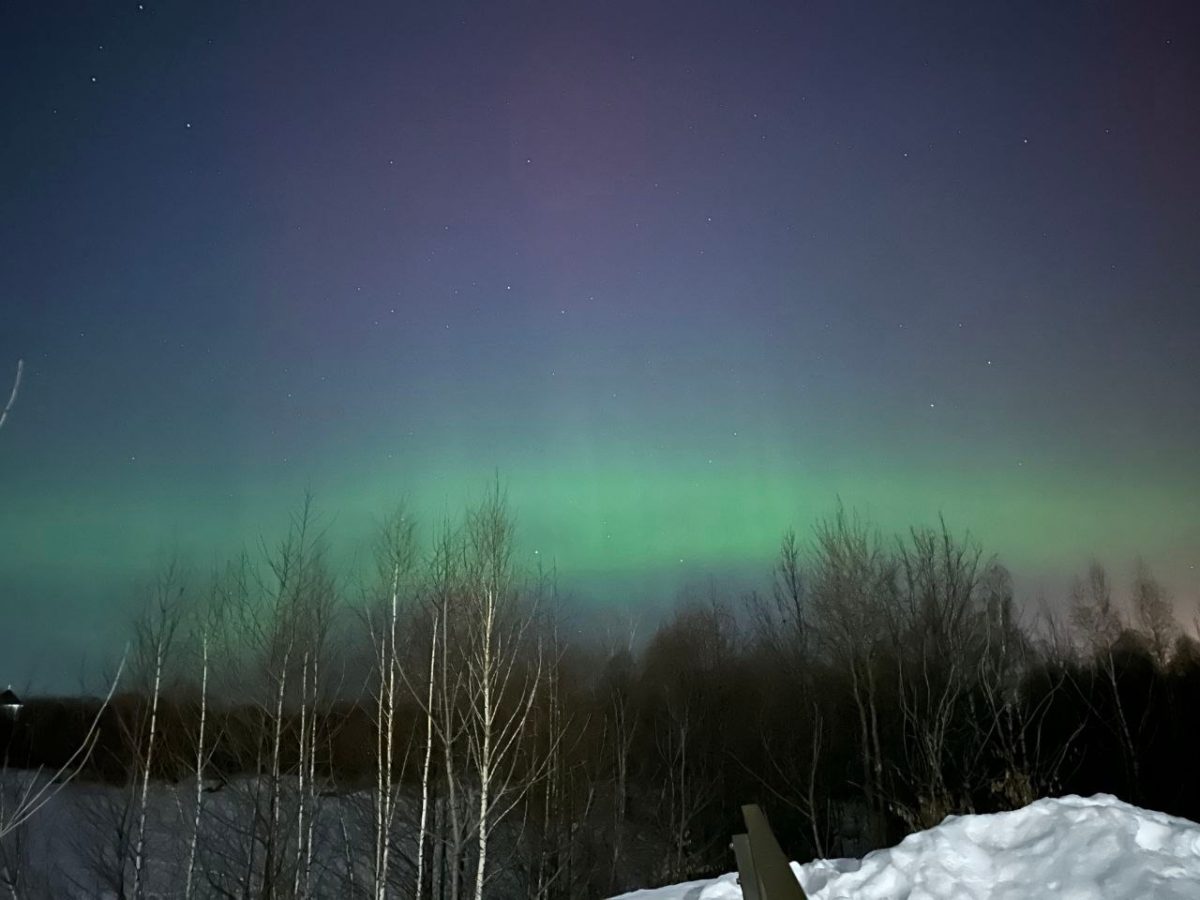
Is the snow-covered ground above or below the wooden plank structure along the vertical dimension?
below

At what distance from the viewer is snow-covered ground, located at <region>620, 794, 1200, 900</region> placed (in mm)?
7082

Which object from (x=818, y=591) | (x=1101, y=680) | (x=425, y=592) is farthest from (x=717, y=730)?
(x=425, y=592)

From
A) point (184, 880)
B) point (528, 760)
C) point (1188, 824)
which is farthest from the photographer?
point (528, 760)

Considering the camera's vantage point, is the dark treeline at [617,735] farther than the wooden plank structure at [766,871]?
Yes

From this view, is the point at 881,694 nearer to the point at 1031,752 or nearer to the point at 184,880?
the point at 1031,752

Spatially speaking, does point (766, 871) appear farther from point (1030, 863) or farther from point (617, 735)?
point (617, 735)

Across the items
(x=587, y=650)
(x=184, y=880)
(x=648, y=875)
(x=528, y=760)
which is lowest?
(x=648, y=875)

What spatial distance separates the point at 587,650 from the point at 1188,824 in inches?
859

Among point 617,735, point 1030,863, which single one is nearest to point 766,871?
point 1030,863

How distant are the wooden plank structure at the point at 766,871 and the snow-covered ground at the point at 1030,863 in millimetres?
5263

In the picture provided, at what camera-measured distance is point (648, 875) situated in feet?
83.9

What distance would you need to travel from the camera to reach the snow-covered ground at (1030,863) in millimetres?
7082

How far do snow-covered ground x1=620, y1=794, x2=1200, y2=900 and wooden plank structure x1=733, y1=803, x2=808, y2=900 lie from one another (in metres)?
5.26

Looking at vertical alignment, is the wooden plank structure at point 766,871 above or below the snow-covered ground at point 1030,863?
above
